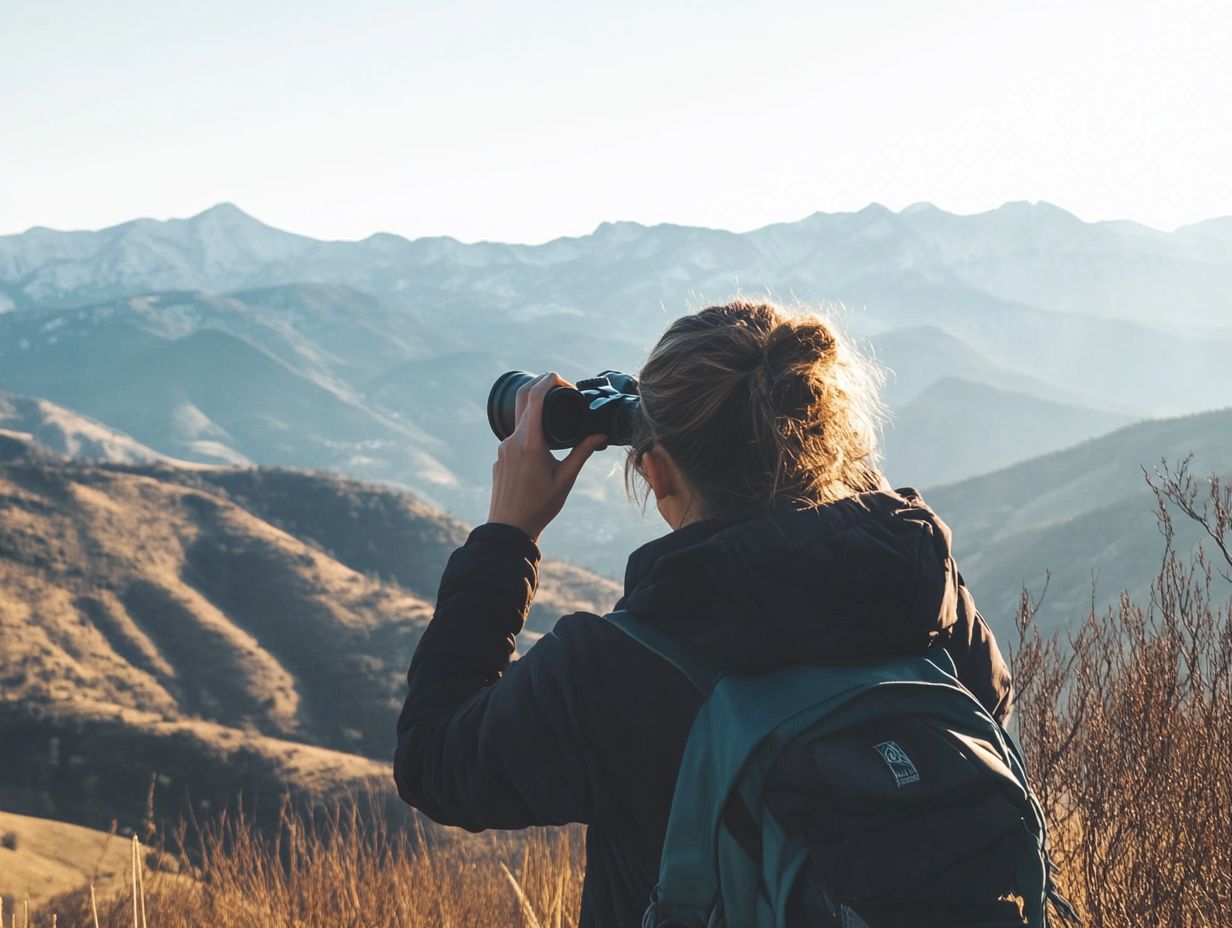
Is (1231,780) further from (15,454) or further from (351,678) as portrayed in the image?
(15,454)

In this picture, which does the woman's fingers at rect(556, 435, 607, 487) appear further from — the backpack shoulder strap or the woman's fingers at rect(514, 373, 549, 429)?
the backpack shoulder strap

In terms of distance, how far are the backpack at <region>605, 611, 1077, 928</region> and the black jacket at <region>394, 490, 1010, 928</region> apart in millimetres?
41

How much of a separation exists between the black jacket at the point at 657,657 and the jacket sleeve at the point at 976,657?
0.12 m

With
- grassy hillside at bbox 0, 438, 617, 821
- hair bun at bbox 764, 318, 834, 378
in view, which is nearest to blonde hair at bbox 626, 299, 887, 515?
hair bun at bbox 764, 318, 834, 378

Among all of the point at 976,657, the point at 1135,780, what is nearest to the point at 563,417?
the point at 976,657

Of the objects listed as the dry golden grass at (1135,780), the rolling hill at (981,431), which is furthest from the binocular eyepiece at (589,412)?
the rolling hill at (981,431)

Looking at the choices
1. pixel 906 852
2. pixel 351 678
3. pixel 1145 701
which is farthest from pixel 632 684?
pixel 351 678

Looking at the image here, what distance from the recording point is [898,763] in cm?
121

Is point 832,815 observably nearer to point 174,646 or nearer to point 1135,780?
point 1135,780

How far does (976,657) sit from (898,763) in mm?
374

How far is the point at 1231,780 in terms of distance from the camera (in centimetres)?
259

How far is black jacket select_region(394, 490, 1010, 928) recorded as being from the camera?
1242 mm

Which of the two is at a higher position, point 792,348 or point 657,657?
point 792,348

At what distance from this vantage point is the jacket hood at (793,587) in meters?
1.23
